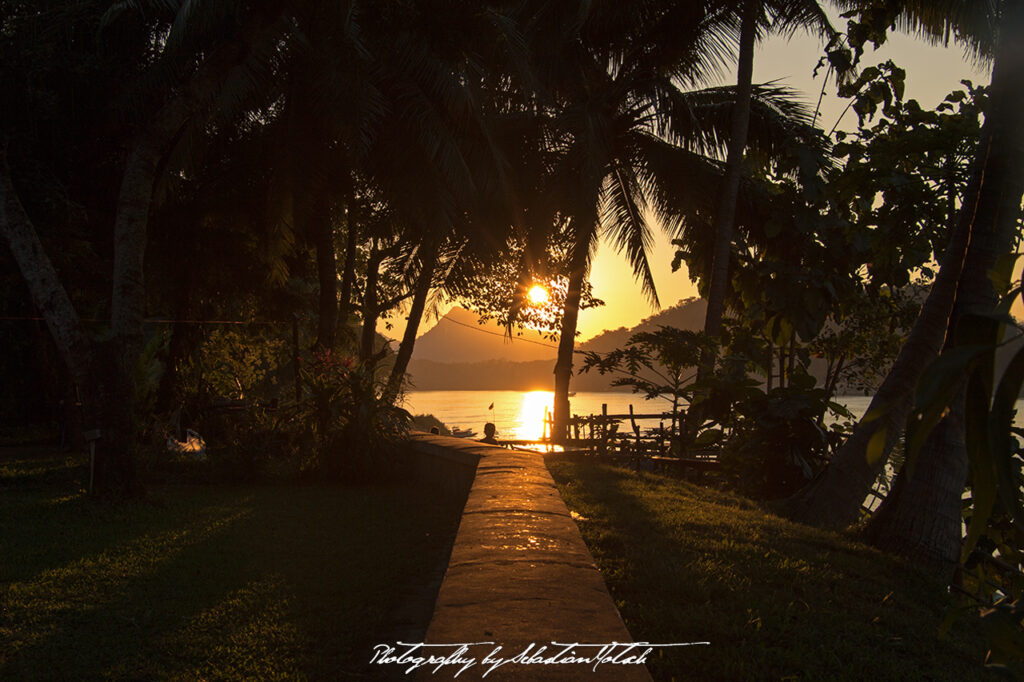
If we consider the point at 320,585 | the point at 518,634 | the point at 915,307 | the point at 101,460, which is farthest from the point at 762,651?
the point at 915,307

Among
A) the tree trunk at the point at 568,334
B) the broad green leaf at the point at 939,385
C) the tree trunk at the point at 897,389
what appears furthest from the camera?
the tree trunk at the point at 568,334

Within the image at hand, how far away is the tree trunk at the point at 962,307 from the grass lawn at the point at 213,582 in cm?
400

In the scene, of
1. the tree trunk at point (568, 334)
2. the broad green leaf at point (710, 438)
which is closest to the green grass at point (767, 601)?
the broad green leaf at point (710, 438)

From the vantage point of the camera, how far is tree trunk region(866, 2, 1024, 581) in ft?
19.9

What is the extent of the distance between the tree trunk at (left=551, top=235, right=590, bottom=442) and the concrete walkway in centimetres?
1030

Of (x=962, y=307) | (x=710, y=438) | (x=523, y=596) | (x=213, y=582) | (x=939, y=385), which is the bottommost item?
(x=213, y=582)

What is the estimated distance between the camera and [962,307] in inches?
235

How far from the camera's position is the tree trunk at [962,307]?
6.06m

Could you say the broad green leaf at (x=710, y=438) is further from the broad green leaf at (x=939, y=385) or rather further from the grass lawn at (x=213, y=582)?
the broad green leaf at (x=939, y=385)

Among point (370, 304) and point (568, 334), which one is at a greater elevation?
point (370, 304)

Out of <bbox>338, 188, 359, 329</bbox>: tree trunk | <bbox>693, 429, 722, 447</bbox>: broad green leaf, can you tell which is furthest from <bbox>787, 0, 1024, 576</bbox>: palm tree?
<bbox>338, 188, 359, 329</bbox>: tree trunk

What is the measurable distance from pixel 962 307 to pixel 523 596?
4814 millimetres

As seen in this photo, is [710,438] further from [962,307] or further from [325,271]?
[325,271]

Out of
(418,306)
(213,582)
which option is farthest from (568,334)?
(213,582)
